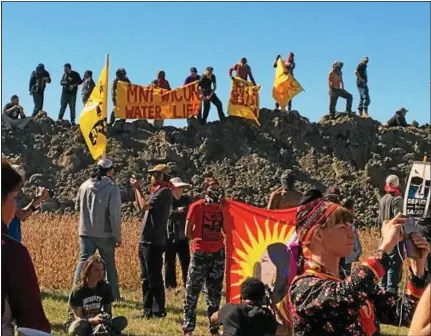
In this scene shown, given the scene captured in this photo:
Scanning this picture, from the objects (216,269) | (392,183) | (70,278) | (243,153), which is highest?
(243,153)

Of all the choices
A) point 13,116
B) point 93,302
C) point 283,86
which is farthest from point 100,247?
point 13,116

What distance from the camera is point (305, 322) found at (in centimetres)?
298

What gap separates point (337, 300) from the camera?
2.86m

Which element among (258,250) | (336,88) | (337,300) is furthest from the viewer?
(336,88)

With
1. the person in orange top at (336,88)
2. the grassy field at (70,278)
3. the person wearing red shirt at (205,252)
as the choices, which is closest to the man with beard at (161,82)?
the person in orange top at (336,88)

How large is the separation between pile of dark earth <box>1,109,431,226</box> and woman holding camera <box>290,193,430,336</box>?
66.8 ft

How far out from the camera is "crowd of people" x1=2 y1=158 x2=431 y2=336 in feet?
9.37

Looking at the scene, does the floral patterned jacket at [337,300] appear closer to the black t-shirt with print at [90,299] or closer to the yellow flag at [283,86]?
the black t-shirt with print at [90,299]

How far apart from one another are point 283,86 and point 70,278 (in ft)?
44.9

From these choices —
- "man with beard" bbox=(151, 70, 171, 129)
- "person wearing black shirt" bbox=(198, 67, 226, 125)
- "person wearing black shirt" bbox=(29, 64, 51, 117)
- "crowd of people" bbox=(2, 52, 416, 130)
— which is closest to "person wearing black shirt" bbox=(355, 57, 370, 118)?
"crowd of people" bbox=(2, 52, 416, 130)

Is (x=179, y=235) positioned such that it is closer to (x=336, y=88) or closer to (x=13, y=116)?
(x=336, y=88)

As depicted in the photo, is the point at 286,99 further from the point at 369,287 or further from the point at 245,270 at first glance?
the point at 369,287

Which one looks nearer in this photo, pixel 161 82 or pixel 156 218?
pixel 156 218

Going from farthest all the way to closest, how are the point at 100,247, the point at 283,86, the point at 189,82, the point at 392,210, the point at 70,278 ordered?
the point at 283,86 → the point at 189,82 → the point at 70,278 → the point at 392,210 → the point at 100,247
